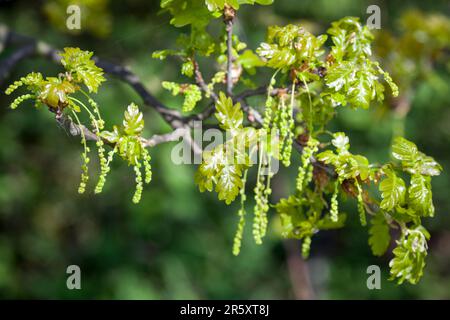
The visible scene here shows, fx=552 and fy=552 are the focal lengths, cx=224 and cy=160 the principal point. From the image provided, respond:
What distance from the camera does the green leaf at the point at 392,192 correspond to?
1094 millimetres

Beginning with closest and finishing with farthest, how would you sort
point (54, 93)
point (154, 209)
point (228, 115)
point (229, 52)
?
point (54, 93), point (228, 115), point (229, 52), point (154, 209)

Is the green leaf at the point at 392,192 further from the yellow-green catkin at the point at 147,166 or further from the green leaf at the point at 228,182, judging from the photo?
the yellow-green catkin at the point at 147,166

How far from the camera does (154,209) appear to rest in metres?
3.14

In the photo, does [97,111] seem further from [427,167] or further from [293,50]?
[427,167]

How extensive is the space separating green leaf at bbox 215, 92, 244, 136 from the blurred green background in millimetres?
1730

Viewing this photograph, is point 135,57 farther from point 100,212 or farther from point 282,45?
point 282,45

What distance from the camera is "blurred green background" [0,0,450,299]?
9.75 ft

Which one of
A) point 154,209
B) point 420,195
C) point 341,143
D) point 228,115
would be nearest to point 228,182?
point 228,115

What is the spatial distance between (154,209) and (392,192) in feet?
7.14

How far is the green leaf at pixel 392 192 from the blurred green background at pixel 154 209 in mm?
1818

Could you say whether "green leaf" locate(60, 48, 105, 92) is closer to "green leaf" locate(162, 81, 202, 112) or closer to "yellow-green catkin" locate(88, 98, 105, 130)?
"yellow-green catkin" locate(88, 98, 105, 130)

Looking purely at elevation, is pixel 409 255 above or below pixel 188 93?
below

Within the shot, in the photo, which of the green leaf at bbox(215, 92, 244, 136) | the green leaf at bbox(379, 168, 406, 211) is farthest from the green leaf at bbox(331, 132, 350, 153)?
the green leaf at bbox(215, 92, 244, 136)

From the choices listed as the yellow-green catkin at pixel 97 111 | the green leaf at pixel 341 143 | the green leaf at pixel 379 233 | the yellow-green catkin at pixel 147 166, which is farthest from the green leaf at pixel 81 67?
the green leaf at pixel 379 233
